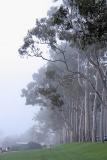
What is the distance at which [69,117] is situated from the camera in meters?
78.4

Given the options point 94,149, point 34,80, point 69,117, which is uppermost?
point 34,80

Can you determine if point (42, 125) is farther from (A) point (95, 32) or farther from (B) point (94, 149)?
(A) point (95, 32)

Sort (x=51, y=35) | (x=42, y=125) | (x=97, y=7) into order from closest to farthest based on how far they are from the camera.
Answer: (x=97, y=7)
(x=51, y=35)
(x=42, y=125)

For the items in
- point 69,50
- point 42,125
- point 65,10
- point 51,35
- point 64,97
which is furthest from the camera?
point 42,125

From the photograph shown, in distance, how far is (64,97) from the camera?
75.4 meters

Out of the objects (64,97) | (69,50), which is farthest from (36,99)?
(69,50)

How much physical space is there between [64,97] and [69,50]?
1014cm

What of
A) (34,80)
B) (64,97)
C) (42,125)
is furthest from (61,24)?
(42,125)

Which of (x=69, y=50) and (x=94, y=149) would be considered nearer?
(x=94, y=149)

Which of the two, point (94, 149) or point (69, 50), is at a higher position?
point (69, 50)

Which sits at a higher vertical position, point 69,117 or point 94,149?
point 69,117

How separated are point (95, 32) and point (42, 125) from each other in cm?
10472

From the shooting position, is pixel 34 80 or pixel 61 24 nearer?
pixel 61 24

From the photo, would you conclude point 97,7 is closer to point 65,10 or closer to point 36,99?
point 65,10
